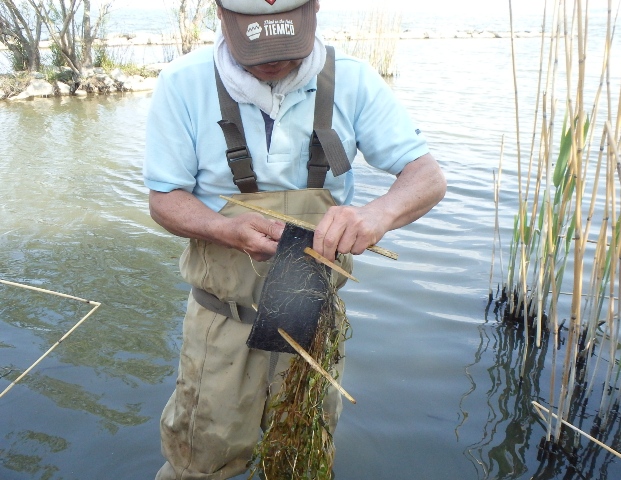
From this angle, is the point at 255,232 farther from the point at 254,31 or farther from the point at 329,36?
the point at 329,36

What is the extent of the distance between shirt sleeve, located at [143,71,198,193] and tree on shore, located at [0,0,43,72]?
12.6 metres

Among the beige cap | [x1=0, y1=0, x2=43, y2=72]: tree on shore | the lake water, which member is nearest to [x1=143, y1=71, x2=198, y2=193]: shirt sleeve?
the beige cap

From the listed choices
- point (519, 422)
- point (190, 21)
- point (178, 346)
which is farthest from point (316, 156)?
point (190, 21)

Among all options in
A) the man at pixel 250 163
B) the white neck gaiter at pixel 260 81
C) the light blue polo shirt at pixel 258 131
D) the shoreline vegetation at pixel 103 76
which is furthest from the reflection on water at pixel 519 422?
the shoreline vegetation at pixel 103 76

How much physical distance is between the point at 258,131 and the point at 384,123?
0.40 m

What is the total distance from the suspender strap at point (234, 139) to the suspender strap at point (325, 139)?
0.65ft

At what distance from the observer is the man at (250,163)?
1883mm

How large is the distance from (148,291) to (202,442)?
2.41 metres

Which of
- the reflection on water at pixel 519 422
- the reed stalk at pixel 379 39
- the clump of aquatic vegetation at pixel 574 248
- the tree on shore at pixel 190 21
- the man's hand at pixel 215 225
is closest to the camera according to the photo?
the man's hand at pixel 215 225

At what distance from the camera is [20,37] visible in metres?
13.2

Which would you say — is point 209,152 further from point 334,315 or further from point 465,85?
point 465,85

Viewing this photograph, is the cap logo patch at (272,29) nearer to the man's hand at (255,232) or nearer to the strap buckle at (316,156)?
the strap buckle at (316,156)

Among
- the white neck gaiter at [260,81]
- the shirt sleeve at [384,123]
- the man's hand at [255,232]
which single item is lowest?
the man's hand at [255,232]

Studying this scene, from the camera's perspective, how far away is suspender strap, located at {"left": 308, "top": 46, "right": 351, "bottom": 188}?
1.98 metres
